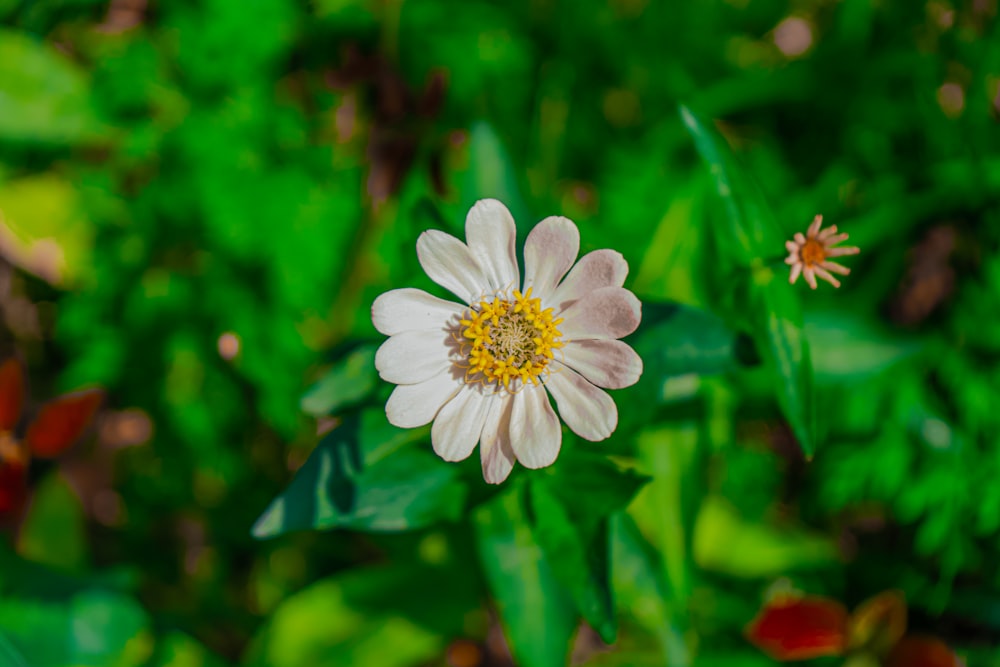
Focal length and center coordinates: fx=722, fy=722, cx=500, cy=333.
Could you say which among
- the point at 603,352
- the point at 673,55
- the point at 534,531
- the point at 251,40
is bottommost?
the point at 534,531

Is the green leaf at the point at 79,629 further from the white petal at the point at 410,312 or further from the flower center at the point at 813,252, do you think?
the flower center at the point at 813,252

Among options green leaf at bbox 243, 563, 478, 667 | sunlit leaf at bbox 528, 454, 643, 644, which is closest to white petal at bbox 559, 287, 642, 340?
sunlit leaf at bbox 528, 454, 643, 644

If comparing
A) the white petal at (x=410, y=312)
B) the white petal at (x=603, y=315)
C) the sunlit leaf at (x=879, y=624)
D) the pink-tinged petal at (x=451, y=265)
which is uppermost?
the pink-tinged petal at (x=451, y=265)

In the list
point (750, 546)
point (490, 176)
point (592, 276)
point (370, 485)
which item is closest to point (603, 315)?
point (592, 276)

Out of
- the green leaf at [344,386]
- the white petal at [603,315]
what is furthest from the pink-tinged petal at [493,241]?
the green leaf at [344,386]

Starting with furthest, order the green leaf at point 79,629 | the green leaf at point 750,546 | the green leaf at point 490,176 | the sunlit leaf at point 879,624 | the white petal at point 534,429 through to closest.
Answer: the green leaf at point 750,546 < the sunlit leaf at point 879,624 < the green leaf at point 79,629 < the green leaf at point 490,176 < the white petal at point 534,429

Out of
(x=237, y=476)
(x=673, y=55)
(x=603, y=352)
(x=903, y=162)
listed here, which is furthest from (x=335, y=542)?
(x=903, y=162)

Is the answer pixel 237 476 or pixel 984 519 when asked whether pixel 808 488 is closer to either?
pixel 984 519
